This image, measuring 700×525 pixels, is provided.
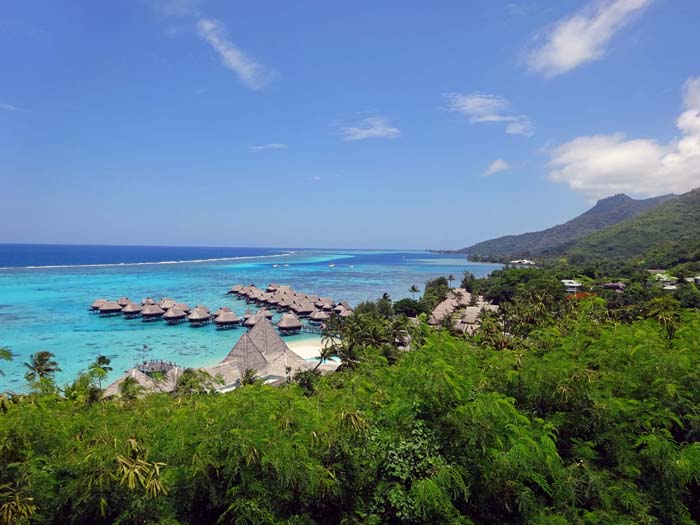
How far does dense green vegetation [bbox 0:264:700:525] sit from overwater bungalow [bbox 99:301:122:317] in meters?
34.3

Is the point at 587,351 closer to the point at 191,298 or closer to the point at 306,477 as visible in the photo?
the point at 306,477

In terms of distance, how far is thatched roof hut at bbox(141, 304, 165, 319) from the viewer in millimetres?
35478

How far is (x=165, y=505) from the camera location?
4543mm

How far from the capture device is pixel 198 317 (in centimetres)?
3422

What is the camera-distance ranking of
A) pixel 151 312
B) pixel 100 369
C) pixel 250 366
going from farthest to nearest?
pixel 151 312 < pixel 250 366 < pixel 100 369

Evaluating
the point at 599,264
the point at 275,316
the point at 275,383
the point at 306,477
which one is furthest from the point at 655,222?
the point at 306,477

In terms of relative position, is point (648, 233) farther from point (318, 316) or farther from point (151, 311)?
point (151, 311)

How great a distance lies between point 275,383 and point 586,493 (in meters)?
14.7

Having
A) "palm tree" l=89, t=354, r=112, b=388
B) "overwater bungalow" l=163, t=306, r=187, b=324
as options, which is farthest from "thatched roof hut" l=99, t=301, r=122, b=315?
"palm tree" l=89, t=354, r=112, b=388

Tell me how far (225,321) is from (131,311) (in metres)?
9.54

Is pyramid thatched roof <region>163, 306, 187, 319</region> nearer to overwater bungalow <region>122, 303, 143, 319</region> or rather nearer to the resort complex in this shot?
overwater bungalow <region>122, 303, 143, 319</region>

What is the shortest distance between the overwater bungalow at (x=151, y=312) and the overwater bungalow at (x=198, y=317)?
3.12m

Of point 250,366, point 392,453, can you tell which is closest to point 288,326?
point 250,366

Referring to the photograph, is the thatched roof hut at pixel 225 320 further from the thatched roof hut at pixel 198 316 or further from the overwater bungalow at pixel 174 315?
the overwater bungalow at pixel 174 315
